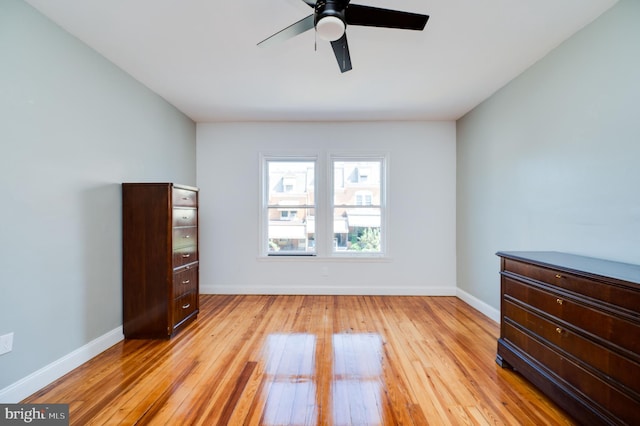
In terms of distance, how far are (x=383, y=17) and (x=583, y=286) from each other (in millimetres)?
1940

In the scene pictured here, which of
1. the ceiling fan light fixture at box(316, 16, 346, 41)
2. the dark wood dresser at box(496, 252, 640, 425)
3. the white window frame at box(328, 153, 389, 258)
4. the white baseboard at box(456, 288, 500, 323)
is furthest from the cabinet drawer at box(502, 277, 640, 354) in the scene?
the white window frame at box(328, 153, 389, 258)

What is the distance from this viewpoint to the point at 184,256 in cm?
300

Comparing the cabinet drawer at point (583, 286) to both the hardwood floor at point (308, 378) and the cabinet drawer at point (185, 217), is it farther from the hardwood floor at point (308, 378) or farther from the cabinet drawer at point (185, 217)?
the cabinet drawer at point (185, 217)

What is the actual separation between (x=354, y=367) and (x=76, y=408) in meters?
1.90

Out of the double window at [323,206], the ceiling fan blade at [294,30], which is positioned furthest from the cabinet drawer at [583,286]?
the double window at [323,206]

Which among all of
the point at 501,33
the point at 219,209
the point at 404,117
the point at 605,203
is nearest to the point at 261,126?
the point at 219,209

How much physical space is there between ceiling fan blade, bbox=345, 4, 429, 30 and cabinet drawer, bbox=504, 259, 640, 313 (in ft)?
5.73

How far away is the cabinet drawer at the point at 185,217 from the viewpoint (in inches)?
112

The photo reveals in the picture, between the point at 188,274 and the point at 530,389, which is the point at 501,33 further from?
the point at 188,274

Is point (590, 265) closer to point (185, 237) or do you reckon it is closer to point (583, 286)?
point (583, 286)

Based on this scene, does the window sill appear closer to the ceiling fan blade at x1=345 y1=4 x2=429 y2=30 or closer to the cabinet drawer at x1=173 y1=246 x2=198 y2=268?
the cabinet drawer at x1=173 y1=246 x2=198 y2=268

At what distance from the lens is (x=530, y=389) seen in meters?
1.94

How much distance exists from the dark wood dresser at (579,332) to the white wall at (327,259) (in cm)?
203

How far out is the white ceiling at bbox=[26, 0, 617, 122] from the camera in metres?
1.88
